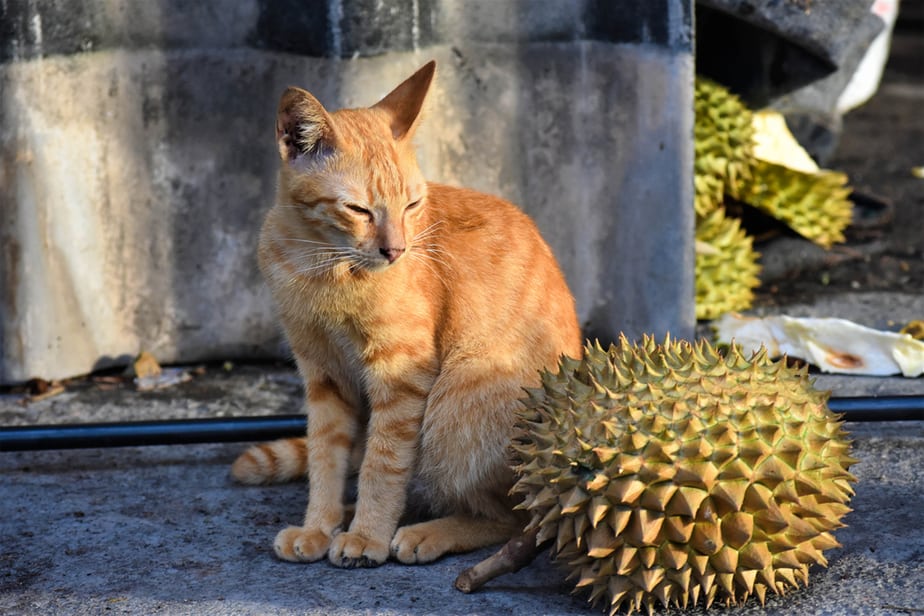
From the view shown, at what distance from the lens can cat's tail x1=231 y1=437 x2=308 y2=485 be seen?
141 inches

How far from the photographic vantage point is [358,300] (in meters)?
3.11

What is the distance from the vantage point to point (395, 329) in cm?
312

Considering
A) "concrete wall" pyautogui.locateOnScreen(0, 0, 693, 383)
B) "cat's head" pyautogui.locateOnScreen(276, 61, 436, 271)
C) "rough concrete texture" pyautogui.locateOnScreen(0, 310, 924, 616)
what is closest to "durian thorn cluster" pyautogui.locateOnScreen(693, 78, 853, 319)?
"concrete wall" pyautogui.locateOnScreen(0, 0, 693, 383)

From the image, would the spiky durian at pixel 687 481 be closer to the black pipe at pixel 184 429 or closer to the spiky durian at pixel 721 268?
the black pipe at pixel 184 429

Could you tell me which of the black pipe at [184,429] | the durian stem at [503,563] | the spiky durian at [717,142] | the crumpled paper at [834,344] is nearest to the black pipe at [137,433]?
the black pipe at [184,429]

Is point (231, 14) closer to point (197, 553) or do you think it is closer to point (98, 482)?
point (98, 482)

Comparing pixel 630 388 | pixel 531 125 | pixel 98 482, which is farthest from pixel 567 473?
pixel 531 125

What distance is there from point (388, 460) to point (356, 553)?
266 mm

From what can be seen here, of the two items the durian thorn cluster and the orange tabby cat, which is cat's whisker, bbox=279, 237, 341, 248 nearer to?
the orange tabby cat

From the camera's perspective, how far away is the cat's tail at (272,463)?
358cm

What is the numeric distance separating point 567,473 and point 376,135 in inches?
42.5

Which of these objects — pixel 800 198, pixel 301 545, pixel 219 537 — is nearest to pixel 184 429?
pixel 219 537

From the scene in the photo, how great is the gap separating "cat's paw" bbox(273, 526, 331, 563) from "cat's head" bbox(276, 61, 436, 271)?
726mm

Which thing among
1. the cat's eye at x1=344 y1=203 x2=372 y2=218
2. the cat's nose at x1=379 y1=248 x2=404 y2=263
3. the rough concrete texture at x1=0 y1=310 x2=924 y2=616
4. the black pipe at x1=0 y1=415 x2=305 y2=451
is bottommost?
the rough concrete texture at x1=0 y1=310 x2=924 y2=616
